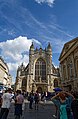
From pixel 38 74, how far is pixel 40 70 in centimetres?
157

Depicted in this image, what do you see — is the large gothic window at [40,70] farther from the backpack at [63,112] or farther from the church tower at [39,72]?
the backpack at [63,112]

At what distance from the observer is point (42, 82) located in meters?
52.7

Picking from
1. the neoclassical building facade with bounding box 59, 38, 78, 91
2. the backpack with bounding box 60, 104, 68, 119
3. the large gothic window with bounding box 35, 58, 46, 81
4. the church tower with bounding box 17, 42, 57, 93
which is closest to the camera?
the backpack with bounding box 60, 104, 68, 119

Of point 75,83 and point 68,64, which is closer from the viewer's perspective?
point 75,83

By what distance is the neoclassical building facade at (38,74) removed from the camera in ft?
172

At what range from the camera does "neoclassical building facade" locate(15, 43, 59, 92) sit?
5228cm

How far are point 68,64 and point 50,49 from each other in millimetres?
28528

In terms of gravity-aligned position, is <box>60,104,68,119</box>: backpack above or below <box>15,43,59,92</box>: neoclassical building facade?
below

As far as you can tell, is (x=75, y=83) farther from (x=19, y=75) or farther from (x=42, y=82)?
(x=19, y=75)

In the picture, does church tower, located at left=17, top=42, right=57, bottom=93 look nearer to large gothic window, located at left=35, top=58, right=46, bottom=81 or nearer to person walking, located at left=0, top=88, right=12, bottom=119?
large gothic window, located at left=35, top=58, right=46, bottom=81

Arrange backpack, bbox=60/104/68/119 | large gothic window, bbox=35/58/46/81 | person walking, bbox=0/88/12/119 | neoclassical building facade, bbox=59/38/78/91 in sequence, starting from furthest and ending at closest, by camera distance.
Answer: large gothic window, bbox=35/58/46/81 → neoclassical building facade, bbox=59/38/78/91 → person walking, bbox=0/88/12/119 → backpack, bbox=60/104/68/119

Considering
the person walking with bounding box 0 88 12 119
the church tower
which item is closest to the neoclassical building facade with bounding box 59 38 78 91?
the person walking with bounding box 0 88 12 119

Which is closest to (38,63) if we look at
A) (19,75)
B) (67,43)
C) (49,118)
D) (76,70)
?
(19,75)

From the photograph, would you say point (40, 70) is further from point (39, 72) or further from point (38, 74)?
point (38, 74)
